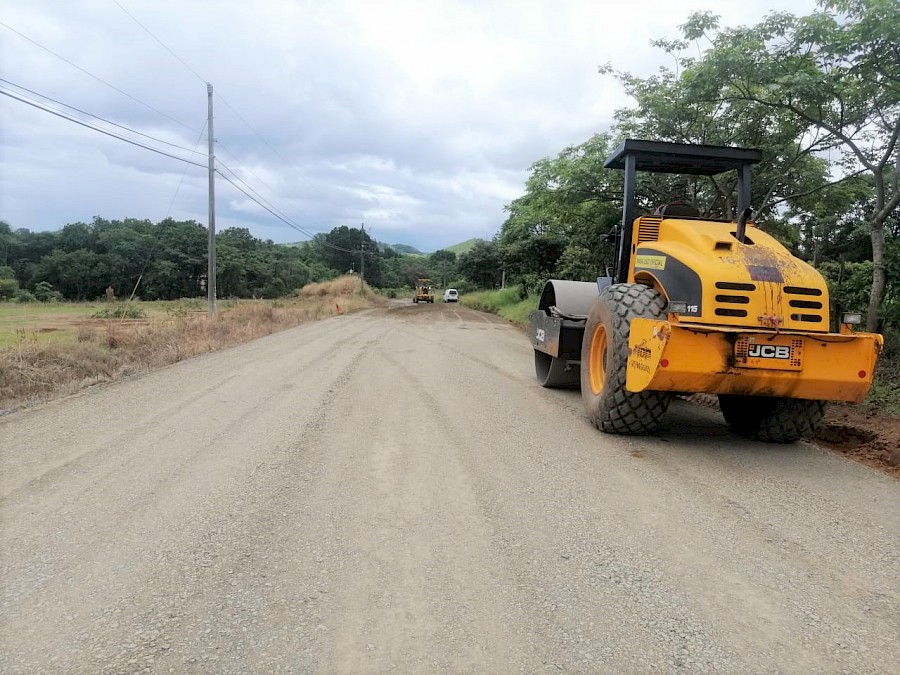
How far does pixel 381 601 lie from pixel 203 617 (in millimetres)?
788

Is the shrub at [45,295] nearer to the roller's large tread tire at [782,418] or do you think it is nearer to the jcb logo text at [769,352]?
the roller's large tread tire at [782,418]

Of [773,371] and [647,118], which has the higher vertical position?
[647,118]

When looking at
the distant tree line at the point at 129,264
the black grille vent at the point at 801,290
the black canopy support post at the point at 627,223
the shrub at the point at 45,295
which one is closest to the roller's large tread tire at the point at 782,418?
the black grille vent at the point at 801,290

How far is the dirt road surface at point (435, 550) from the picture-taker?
2.38 m

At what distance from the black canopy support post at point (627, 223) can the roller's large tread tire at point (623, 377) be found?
35.0 inches

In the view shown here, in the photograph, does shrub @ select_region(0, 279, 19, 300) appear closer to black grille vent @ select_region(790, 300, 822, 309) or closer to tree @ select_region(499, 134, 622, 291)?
tree @ select_region(499, 134, 622, 291)

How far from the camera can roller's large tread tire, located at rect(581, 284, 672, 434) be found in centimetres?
536

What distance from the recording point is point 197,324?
56.3 ft

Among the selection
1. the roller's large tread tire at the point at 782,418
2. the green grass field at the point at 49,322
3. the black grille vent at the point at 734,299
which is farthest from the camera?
the green grass field at the point at 49,322

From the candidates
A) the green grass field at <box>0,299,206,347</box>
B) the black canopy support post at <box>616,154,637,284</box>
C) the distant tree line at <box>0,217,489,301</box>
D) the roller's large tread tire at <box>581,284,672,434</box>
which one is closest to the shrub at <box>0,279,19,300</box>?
the distant tree line at <box>0,217,489,301</box>

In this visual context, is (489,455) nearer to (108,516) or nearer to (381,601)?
(381,601)

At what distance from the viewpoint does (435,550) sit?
3.22 metres

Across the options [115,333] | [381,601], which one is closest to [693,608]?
[381,601]

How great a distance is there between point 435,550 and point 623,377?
284 cm
